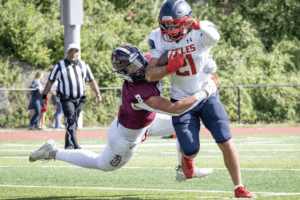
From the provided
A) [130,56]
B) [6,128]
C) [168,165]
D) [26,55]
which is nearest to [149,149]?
[168,165]

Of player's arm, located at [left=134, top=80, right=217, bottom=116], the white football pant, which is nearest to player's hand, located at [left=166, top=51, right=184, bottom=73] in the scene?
player's arm, located at [left=134, top=80, right=217, bottom=116]

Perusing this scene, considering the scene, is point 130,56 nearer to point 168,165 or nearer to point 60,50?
point 168,165

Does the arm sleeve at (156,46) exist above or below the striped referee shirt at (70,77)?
above

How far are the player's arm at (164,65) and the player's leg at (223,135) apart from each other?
1.89ft

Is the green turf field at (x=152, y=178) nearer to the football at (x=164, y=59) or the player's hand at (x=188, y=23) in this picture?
the football at (x=164, y=59)

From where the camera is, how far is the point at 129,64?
382cm

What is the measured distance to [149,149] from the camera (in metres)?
7.90

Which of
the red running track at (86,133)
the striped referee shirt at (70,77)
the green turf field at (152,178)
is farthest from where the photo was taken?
the red running track at (86,133)

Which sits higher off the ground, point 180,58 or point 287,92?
point 180,58

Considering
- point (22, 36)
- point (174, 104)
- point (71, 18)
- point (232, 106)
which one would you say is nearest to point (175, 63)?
point (174, 104)

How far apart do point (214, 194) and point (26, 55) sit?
1141 centimetres

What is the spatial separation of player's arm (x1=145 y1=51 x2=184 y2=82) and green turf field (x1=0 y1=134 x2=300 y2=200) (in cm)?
116

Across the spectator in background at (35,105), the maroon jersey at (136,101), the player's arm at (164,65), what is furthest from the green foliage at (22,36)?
the player's arm at (164,65)

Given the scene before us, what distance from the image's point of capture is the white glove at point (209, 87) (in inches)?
154
